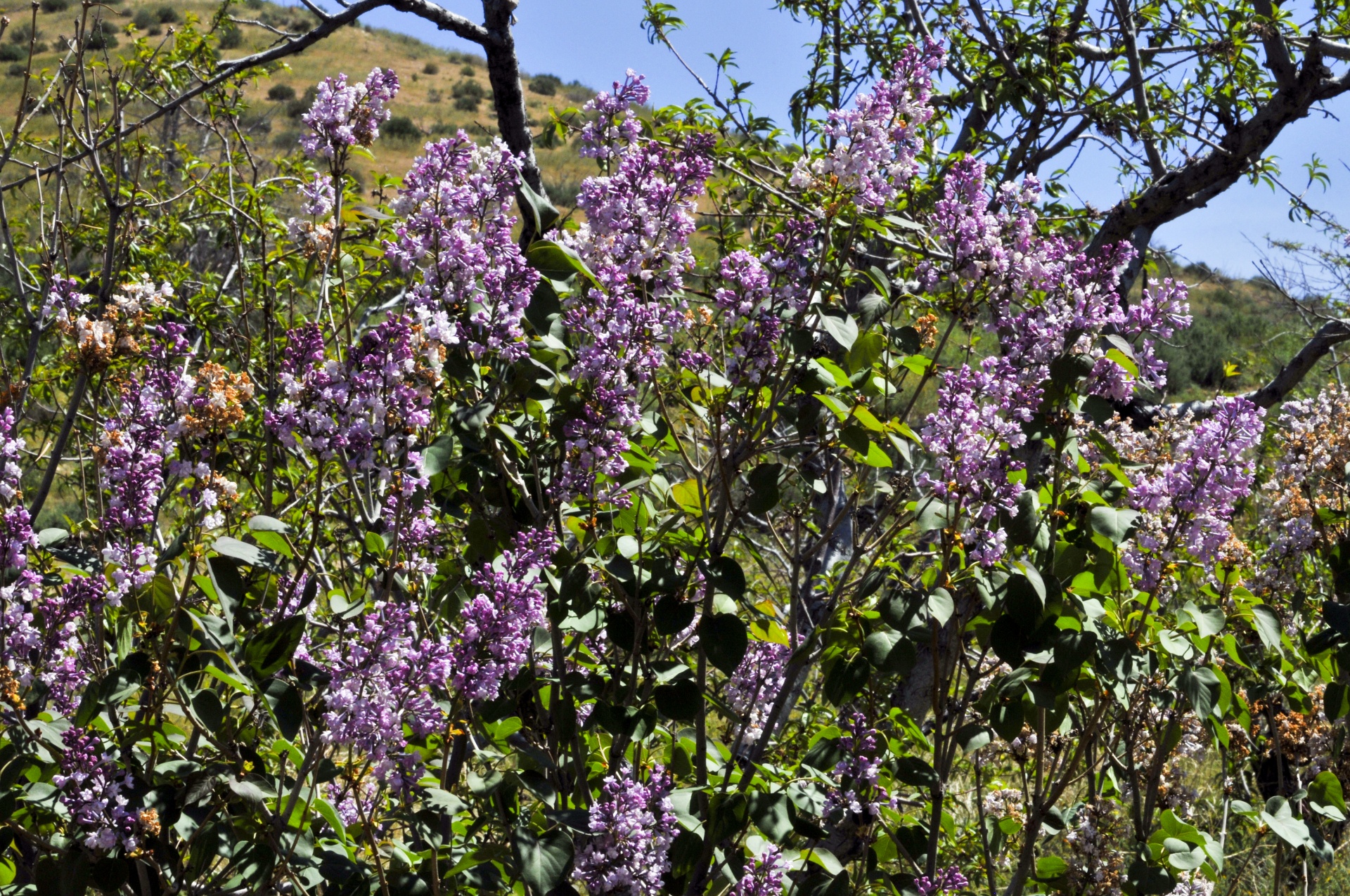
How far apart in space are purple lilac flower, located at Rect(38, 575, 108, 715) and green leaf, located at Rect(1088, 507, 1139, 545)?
1.70m

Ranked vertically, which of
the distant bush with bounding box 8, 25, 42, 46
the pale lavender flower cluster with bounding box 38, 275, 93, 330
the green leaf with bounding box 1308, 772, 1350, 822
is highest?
the distant bush with bounding box 8, 25, 42, 46

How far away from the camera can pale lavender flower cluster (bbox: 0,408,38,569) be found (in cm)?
165

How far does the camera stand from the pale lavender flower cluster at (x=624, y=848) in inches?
65.3

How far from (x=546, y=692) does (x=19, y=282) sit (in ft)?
5.07

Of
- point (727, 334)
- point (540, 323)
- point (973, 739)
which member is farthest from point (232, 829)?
point (973, 739)

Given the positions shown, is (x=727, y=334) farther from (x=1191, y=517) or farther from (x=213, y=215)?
(x=213, y=215)

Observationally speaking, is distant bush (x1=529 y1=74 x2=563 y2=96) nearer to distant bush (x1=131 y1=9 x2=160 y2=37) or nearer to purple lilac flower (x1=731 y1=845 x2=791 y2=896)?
distant bush (x1=131 y1=9 x2=160 y2=37)

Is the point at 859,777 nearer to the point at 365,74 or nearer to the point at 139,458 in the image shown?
the point at 139,458

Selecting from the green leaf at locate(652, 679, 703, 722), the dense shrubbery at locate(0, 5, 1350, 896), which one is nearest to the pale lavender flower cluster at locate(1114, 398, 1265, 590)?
the dense shrubbery at locate(0, 5, 1350, 896)

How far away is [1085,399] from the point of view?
2029 mm

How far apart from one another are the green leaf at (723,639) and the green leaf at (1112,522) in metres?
0.65

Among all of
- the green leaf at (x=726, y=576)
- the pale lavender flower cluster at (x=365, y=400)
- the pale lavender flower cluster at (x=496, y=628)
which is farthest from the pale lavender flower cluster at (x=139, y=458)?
the green leaf at (x=726, y=576)

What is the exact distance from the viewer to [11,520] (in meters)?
1.65

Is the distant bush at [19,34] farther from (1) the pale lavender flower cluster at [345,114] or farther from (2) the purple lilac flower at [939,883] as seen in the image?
(2) the purple lilac flower at [939,883]
